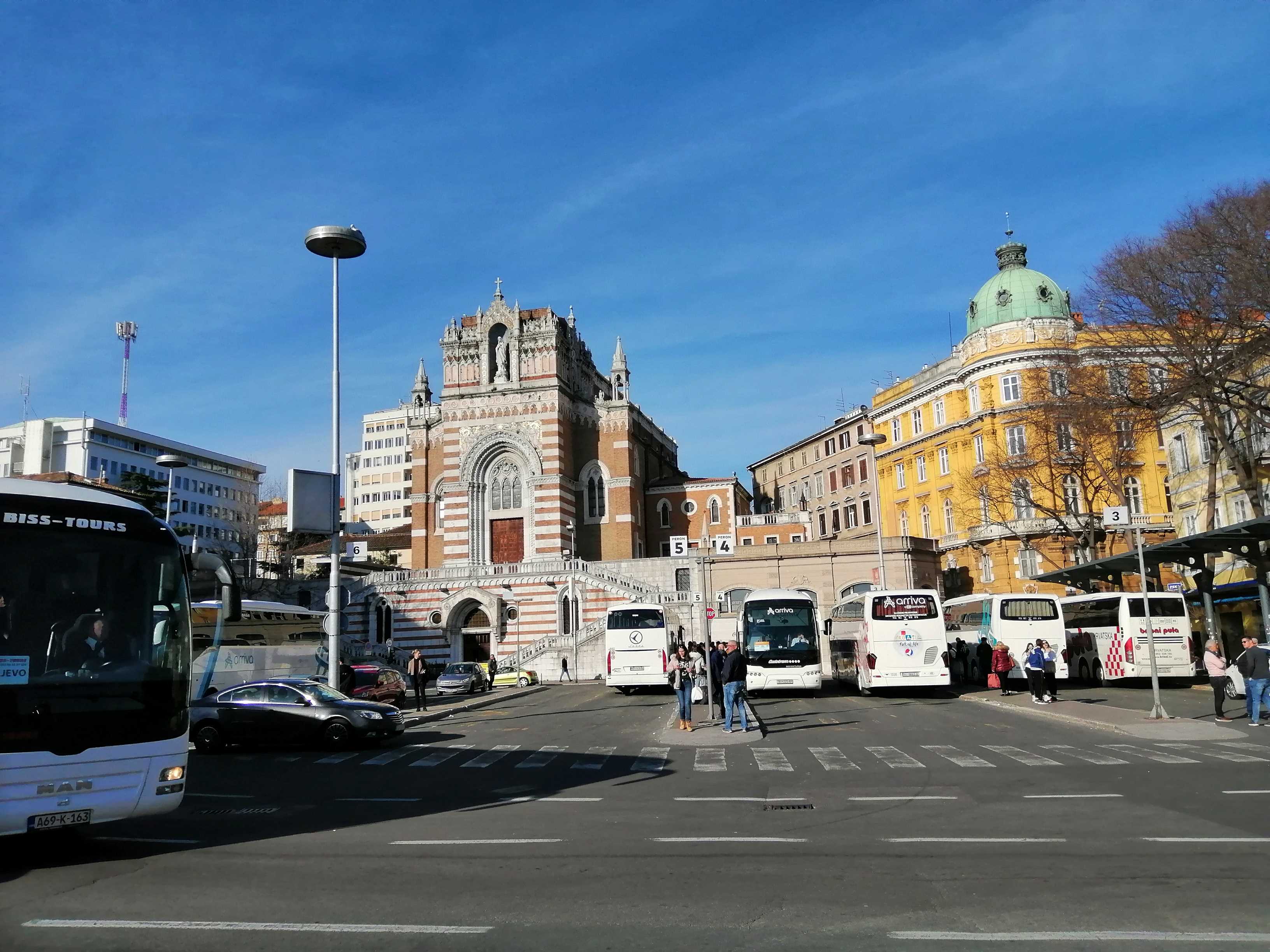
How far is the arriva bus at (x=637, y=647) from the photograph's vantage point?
110 ft

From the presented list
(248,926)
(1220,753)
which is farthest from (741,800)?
(1220,753)

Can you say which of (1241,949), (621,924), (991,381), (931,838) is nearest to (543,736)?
(931,838)

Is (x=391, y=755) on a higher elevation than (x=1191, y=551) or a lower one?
lower

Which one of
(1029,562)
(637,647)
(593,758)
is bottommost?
(593,758)

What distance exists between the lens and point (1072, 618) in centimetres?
3488

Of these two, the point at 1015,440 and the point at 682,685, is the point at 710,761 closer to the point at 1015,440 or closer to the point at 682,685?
the point at 682,685

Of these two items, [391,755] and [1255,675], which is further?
[1255,675]

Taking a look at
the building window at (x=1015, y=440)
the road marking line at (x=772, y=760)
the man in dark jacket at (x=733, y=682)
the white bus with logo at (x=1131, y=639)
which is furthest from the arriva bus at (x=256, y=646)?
the building window at (x=1015, y=440)

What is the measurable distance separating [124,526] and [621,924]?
6.04 metres

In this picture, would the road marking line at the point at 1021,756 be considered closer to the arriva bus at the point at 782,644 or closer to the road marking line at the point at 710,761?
the road marking line at the point at 710,761

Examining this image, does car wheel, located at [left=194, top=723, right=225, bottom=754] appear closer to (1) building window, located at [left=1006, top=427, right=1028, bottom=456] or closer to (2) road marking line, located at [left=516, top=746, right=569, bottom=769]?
(2) road marking line, located at [left=516, top=746, right=569, bottom=769]

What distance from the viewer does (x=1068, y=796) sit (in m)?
11.2

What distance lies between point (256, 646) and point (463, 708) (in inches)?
245

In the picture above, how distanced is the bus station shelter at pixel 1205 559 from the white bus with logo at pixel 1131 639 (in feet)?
3.03
